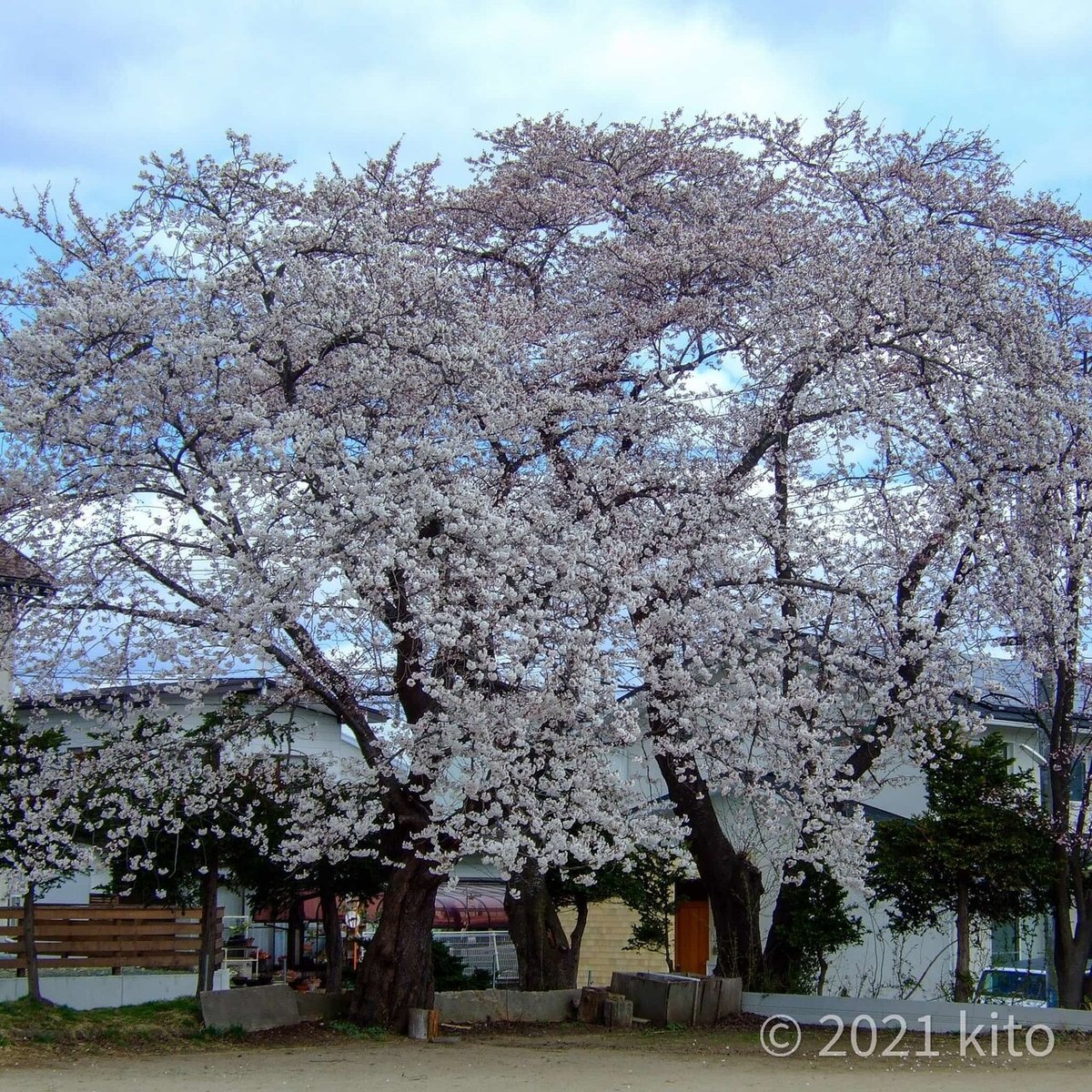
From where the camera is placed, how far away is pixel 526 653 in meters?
10.0

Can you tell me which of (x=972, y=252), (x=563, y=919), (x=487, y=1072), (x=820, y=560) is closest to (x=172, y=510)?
(x=487, y=1072)

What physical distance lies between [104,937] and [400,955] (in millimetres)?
4570

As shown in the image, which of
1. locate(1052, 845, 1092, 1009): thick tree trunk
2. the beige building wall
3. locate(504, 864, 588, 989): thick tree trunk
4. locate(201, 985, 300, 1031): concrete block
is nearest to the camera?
locate(201, 985, 300, 1031): concrete block

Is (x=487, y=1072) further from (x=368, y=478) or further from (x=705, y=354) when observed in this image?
(x=705, y=354)

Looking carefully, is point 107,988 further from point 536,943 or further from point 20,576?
point 20,576

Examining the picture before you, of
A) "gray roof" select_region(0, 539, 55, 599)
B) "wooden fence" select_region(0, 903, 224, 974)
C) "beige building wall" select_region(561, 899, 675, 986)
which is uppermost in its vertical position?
"gray roof" select_region(0, 539, 55, 599)

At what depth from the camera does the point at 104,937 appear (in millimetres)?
14133

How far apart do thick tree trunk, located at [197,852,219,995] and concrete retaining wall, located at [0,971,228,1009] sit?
0.75 m

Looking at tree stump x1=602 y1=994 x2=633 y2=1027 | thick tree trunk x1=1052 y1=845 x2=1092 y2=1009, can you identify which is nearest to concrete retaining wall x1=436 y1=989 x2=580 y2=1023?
tree stump x1=602 y1=994 x2=633 y2=1027

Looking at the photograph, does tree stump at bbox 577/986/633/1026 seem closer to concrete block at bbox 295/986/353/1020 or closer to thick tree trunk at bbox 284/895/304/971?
concrete block at bbox 295/986/353/1020

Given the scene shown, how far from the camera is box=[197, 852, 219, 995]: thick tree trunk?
42.6 feet

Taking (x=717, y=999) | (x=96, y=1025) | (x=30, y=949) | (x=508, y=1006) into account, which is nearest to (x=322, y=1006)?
(x=508, y=1006)

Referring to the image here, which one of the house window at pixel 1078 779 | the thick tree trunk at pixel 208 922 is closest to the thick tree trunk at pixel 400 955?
the thick tree trunk at pixel 208 922
